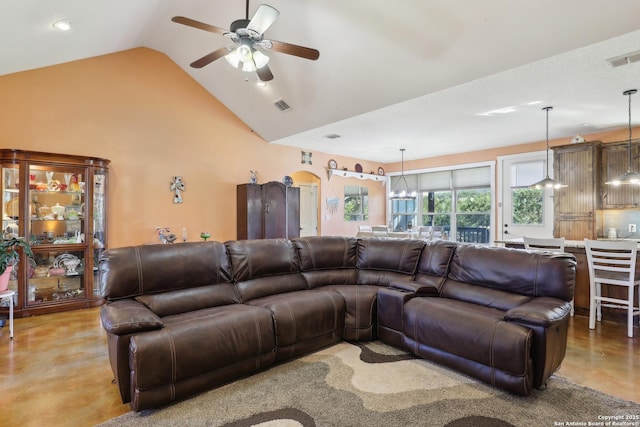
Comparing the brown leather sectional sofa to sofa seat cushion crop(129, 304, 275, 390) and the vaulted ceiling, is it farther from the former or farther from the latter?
the vaulted ceiling

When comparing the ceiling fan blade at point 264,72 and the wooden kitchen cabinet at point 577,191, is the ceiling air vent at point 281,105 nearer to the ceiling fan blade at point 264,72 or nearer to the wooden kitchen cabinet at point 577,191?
the ceiling fan blade at point 264,72

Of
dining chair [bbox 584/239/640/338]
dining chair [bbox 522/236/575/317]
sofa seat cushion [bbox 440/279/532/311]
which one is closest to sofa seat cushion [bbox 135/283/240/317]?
sofa seat cushion [bbox 440/279/532/311]

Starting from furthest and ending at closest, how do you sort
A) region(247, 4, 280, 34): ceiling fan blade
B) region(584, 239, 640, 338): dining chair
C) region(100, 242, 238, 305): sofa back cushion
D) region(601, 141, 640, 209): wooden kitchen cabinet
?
region(601, 141, 640, 209): wooden kitchen cabinet < region(584, 239, 640, 338): dining chair < region(247, 4, 280, 34): ceiling fan blade < region(100, 242, 238, 305): sofa back cushion

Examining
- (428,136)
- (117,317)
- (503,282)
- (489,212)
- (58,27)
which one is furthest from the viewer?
(489,212)

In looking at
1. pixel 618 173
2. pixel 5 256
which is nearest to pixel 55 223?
pixel 5 256

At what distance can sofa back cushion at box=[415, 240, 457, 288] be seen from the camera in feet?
10.2

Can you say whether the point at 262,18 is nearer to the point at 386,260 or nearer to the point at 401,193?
the point at 386,260

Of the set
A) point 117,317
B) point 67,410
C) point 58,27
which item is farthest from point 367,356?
point 58,27

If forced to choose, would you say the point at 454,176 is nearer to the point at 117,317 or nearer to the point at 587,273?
the point at 587,273

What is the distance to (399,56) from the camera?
3.52m

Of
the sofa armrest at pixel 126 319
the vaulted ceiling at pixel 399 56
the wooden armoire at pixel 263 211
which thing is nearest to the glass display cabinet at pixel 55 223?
the vaulted ceiling at pixel 399 56

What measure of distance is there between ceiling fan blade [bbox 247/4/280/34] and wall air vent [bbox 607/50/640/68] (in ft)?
10.5

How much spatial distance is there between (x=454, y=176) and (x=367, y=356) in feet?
19.5

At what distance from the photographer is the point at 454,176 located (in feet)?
24.7
